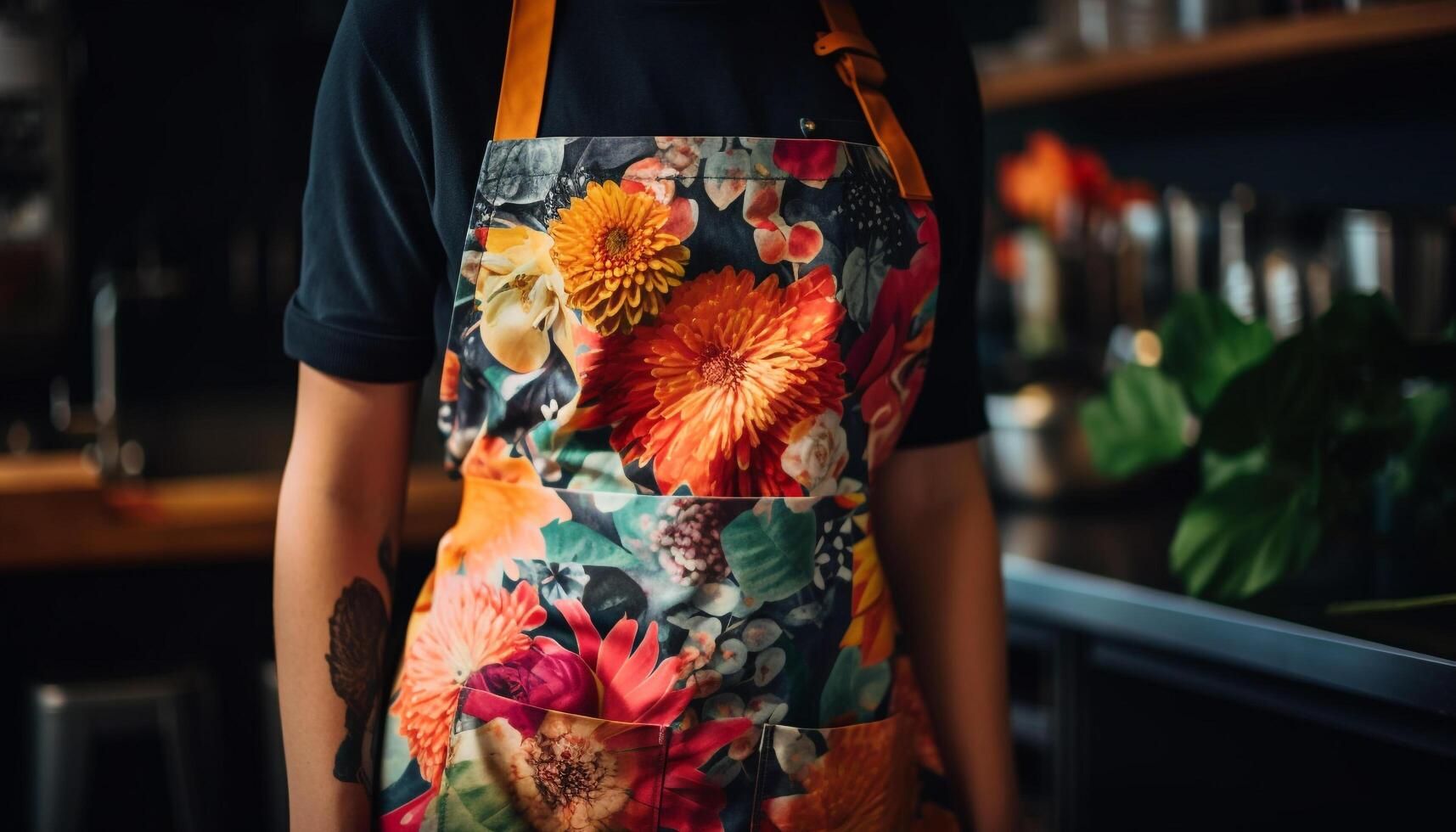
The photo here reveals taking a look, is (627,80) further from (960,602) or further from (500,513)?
(960,602)

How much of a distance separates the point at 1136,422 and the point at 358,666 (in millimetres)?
995

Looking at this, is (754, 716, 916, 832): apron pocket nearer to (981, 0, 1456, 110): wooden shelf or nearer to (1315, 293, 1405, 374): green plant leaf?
(1315, 293, 1405, 374): green plant leaf

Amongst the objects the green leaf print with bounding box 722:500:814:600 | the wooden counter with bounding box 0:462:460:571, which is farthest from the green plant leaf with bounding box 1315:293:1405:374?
the wooden counter with bounding box 0:462:460:571

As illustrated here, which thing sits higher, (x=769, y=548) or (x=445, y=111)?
(x=445, y=111)

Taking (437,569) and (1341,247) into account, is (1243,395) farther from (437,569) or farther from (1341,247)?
(437,569)

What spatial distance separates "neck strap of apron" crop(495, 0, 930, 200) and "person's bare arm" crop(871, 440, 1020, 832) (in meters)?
0.25

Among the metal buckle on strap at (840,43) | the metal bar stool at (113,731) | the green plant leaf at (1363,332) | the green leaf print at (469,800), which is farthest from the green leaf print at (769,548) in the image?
the metal bar stool at (113,731)

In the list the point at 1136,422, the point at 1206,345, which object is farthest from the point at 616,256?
the point at 1136,422

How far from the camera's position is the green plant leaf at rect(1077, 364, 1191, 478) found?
1.40 meters

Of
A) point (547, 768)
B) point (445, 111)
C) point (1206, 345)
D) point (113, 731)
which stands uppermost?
point (445, 111)

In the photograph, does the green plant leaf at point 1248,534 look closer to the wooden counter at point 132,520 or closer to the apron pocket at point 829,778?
the apron pocket at point 829,778

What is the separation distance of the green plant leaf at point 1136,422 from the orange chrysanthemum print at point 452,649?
0.89 m

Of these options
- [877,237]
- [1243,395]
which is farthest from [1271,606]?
[877,237]

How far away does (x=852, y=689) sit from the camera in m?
0.85
